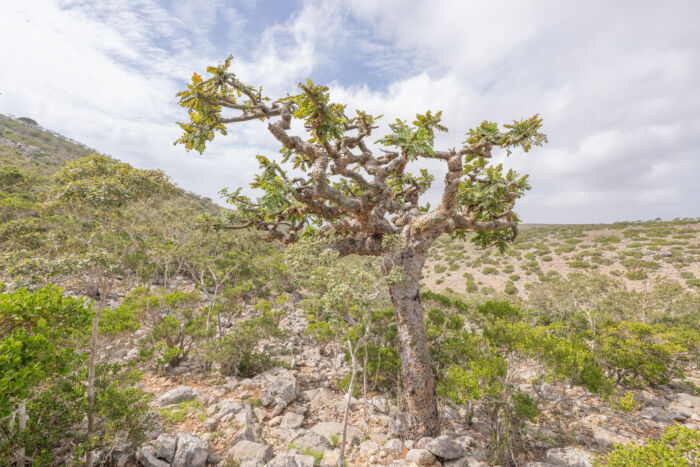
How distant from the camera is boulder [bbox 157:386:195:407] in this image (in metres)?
6.43

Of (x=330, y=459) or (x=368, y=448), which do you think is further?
(x=368, y=448)

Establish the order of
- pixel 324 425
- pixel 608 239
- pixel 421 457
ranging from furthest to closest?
pixel 608 239, pixel 324 425, pixel 421 457

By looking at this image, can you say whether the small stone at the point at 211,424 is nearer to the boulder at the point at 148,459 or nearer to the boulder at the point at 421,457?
the boulder at the point at 148,459

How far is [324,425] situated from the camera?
625 cm

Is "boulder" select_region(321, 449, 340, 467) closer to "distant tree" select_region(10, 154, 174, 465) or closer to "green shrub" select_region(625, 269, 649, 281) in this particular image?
"distant tree" select_region(10, 154, 174, 465)

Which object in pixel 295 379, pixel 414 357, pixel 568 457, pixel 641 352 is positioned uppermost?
pixel 414 357

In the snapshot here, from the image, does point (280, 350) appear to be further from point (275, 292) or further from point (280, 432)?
point (275, 292)

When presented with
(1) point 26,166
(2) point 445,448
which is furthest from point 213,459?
(1) point 26,166

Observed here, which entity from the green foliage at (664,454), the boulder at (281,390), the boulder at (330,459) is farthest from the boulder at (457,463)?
the boulder at (281,390)

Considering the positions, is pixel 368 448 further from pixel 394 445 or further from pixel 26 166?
pixel 26 166

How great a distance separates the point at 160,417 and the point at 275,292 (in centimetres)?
1331

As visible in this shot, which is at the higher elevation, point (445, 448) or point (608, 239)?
point (608, 239)

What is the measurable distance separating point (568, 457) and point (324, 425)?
17.0ft

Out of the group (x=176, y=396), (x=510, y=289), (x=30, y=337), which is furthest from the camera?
(x=510, y=289)
